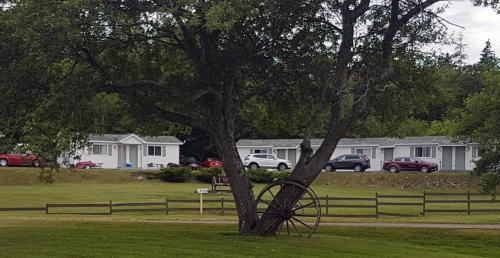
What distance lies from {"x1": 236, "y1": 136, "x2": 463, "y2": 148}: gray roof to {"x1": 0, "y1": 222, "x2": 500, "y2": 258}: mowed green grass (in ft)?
122

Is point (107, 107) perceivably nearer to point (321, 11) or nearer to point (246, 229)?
point (246, 229)

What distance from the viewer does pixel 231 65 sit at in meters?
20.4

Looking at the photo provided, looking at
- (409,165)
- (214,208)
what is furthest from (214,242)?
(409,165)

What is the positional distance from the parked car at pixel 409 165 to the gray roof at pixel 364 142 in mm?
2230

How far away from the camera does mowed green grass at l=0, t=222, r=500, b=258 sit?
659 inches

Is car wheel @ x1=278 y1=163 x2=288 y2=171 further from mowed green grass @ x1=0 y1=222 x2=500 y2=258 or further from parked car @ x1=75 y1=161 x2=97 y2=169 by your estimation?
mowed green grass @ x1=0 y1=222 x2=500 y2=258

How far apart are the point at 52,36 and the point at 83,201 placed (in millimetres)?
24768

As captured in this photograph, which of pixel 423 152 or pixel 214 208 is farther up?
pixel 423 152

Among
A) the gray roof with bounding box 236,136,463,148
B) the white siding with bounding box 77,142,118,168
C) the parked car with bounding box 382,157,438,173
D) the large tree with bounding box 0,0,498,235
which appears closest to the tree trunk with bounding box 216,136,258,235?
the large tree with bounding box 0,0,498,235

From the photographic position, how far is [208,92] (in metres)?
20.4

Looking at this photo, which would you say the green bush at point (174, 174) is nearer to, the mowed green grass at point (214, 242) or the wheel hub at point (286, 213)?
the mowed green grass at point (214, 242)

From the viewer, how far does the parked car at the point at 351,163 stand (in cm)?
6222

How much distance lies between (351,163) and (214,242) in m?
44.6

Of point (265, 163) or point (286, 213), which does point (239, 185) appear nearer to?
point (286, 213)
